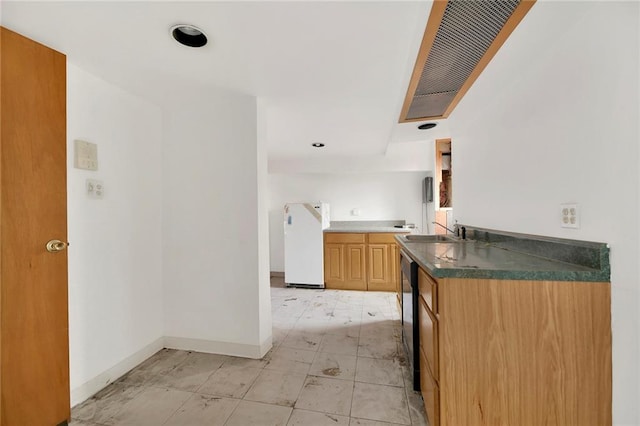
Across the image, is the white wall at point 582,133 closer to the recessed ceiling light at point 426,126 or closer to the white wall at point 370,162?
the recessed ceiling light at point 426,126

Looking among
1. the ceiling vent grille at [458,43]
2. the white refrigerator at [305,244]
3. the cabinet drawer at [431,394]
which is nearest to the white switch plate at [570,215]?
the ceiling vent grille at [458,43]

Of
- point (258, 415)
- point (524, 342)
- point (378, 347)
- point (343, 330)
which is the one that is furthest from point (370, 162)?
point (258, 415)

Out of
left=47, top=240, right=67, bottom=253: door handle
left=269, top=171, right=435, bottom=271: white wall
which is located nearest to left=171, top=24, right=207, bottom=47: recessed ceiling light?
left=47, top=240, right=67, bottom=253: door handle

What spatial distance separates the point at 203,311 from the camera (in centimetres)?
212

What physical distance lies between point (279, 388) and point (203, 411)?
0.45m

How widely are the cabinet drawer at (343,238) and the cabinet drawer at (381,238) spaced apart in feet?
0.36

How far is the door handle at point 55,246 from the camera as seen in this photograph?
1306 mm

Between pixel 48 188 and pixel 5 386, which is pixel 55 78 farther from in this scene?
pixel 5 386

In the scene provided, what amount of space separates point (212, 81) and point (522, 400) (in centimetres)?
236

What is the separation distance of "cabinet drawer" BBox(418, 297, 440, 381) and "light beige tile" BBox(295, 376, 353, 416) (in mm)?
578

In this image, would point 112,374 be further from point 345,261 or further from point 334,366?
point 345,261

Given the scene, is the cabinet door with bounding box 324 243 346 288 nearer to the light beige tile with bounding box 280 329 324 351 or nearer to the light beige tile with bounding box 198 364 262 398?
the light beige tile with bounding box 280 329 324 351

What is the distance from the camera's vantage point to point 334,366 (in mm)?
1928

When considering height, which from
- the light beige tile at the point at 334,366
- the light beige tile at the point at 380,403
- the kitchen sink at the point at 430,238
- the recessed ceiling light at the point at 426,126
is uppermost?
the recessed ceiling light at the point at 426,126
